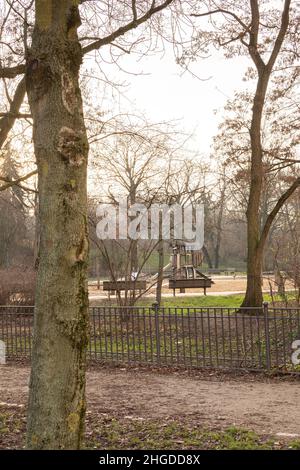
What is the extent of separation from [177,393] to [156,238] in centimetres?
938

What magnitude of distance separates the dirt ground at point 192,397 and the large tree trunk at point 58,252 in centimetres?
292

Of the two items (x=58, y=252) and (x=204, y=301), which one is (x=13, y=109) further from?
(x=204, y=301)

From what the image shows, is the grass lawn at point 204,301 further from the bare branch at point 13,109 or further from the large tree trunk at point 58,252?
the large tree trunk at point 58,252

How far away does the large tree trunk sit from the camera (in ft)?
14.4

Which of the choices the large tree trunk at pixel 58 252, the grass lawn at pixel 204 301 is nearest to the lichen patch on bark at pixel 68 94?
the large tree trunk at pixel 58 252

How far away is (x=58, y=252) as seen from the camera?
446 cm

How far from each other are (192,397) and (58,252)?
15.8 ft

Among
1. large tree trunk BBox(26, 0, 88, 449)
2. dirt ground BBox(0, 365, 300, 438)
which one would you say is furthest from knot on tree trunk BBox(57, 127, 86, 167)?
dirt ground BBox(0, 365, 300, 438)

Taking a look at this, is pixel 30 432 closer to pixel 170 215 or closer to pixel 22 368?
pixel 22 368

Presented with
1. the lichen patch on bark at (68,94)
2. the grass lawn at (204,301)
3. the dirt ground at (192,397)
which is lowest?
the dirt ground at (192,397)

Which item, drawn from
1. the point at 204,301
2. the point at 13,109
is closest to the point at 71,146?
the point at 13,109

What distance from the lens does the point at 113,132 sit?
1047 cm

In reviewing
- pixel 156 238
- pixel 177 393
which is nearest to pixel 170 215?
pixel 156 238

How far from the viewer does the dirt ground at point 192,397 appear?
23.4 feet
